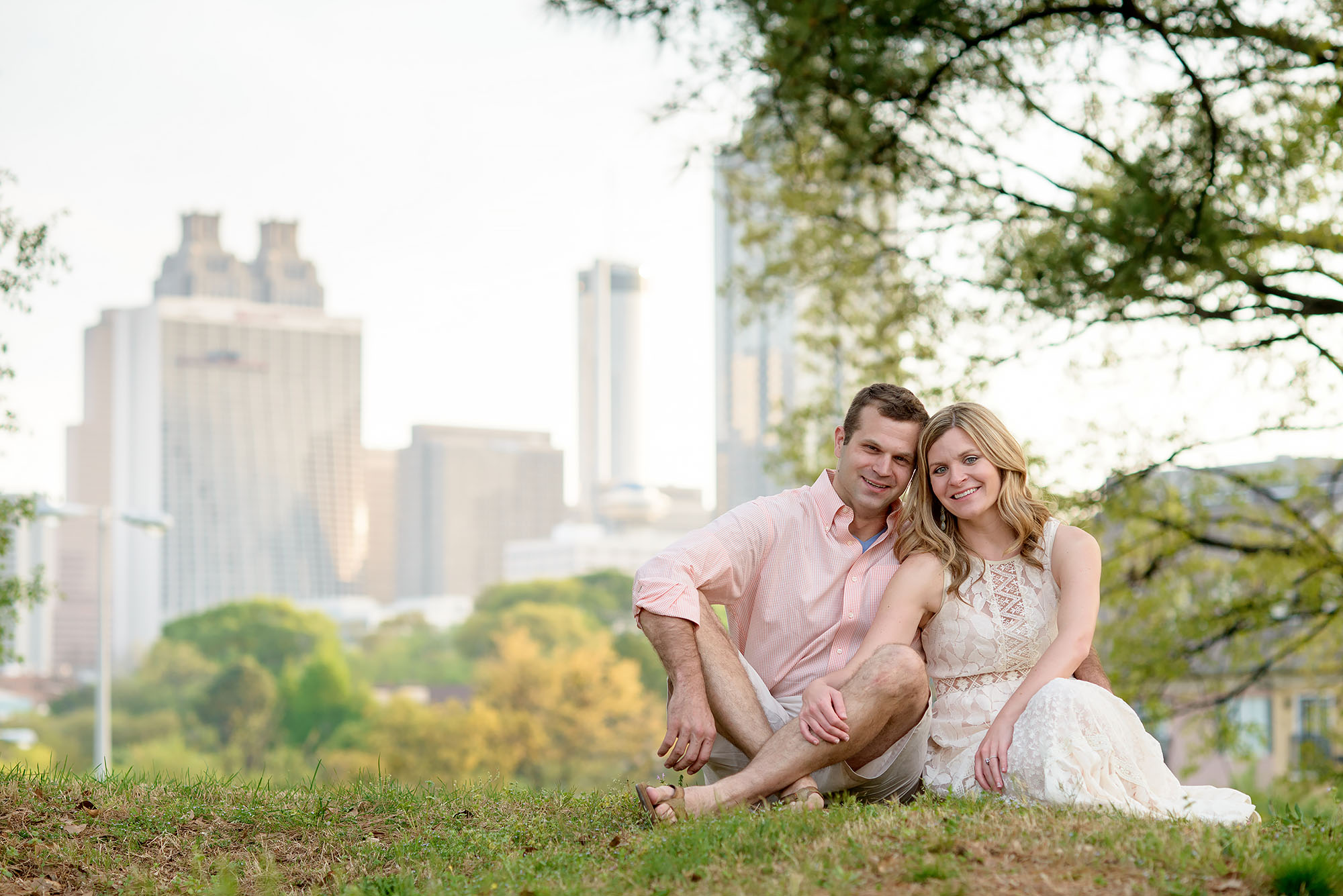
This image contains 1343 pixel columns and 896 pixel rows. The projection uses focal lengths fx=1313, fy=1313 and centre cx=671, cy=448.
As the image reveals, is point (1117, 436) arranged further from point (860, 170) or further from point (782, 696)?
point (782, 696)

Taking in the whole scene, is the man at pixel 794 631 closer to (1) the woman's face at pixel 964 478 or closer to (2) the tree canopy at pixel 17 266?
(1) the woman's face at pixel 964 478

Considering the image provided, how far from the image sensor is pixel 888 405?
5.02m

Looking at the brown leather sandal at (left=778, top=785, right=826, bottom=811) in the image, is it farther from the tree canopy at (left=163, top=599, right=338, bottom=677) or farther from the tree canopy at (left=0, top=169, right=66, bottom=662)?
the tree canopy at (left=163, top=599, right=338, bottom=677)

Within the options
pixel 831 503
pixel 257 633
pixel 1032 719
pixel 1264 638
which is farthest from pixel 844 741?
pixel 257 633

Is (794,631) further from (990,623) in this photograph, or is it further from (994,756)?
(994,756)

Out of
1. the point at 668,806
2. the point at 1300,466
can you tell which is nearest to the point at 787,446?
the point at 1300,466

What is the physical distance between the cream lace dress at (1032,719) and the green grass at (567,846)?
0.17 m

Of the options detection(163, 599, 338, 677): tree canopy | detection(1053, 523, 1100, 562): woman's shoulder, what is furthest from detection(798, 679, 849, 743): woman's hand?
detection(163, 599, 338, 677): tree canopy

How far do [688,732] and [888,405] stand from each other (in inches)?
58.2

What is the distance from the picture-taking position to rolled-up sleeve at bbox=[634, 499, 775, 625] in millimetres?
4602

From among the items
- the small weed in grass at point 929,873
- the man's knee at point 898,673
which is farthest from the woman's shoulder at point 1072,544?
the small weed in grass at point 929,873

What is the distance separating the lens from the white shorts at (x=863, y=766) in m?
4.64

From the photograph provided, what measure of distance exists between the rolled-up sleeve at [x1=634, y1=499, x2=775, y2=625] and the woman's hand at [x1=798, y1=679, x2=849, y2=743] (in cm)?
53

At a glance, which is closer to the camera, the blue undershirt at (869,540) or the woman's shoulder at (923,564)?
Answer: the woman's shoulder at (923,564)
